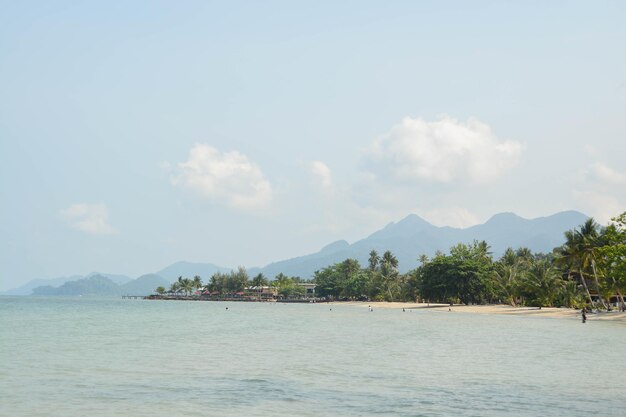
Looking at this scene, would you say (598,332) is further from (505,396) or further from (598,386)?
(505,396)

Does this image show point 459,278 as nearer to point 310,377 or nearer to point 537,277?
point 537,277

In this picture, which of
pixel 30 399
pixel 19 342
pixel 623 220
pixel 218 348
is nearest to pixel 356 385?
pixel 30 399

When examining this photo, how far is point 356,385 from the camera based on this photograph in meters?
24.3

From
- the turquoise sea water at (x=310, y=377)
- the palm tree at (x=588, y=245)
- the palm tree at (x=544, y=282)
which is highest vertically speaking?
the palm tree at (x=588, y=245)

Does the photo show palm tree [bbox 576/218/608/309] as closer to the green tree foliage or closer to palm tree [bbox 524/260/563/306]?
palm tree [bbox 524/260/563/306]

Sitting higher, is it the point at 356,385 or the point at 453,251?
the point at 453,251

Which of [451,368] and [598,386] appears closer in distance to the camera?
[598,386]

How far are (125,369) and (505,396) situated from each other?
16.5 m

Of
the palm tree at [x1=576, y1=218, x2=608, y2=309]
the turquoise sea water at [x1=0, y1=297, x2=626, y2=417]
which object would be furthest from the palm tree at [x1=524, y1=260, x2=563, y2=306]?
the turquoise sea water at [x1=0, y1=297, x2=626, y2=417]

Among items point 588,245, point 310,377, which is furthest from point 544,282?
point 310,377

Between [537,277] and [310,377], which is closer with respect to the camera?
[310,377]

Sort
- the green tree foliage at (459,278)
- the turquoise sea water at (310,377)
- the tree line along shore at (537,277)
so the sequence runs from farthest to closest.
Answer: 1. the green tree foliage at (459,278)
2. the tree line along shore at (537,277)
3. the turquoise sea water at (310,377)

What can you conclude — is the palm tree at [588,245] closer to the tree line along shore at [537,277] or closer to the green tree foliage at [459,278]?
the tree line along shore at [537,277]

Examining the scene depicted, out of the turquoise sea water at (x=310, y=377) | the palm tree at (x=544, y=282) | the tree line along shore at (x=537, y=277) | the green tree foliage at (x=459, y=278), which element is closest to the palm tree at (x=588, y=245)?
the tree line along shore at (x=537, y=277)
